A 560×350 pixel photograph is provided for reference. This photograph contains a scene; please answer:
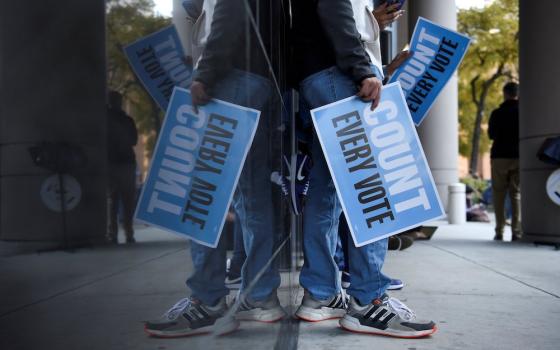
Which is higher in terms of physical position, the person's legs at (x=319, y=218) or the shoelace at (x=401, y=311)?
the person's legs at (x=319, y=218)

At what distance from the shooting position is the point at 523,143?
7203 millimetres

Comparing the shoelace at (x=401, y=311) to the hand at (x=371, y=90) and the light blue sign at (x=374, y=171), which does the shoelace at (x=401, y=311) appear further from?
the hand at (x=371, y=90)

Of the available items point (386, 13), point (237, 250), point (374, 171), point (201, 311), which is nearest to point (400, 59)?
point (386, 13)

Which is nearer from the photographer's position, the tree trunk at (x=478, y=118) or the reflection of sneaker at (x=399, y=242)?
the reflection of sneaker at (x=399, y=242)

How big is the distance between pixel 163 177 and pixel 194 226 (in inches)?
7.8

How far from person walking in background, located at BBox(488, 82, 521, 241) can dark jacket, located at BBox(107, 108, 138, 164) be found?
764 cm

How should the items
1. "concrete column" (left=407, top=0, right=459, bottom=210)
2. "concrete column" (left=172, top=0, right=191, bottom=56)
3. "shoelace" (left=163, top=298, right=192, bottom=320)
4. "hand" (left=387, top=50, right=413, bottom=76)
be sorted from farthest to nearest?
1. "concrete column" (left=407, top=0, right=459, bottom=210)
2. "hand" (left=387, top=50, right=413, bottom=76)
3. "shoelace" (left=163, top=298, right=192, bottom=320)
4. "concrete column" (left=172, top=0, right=191, bottom=56)

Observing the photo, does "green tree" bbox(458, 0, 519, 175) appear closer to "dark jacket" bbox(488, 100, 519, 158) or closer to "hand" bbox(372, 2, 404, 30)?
"dark jacket" bbox(488, 100, 519, 158)

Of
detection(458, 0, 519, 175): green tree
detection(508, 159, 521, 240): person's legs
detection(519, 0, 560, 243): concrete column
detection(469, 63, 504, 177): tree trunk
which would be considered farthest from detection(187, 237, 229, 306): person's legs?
detection(469, 63, 504, 177): tree trunk

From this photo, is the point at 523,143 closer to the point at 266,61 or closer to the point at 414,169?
the point at 414,169

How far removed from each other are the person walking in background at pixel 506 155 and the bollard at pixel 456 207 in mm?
3831

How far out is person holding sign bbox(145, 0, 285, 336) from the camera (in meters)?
0.99

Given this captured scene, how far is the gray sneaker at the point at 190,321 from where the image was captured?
81 cm

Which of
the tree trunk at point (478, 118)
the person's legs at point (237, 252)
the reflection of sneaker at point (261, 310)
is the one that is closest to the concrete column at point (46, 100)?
the person's legs at point (237, 252)
